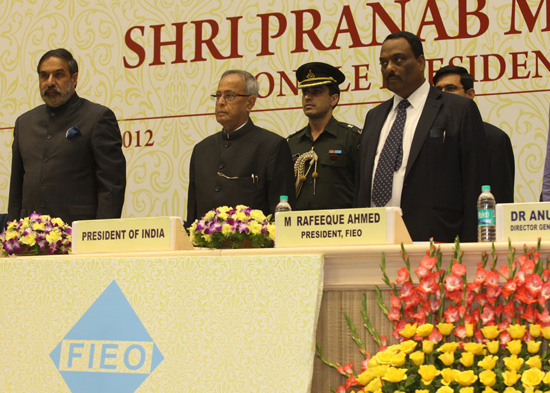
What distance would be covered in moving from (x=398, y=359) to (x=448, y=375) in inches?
4.0

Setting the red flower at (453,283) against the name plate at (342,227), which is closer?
the red flower at (453,283)

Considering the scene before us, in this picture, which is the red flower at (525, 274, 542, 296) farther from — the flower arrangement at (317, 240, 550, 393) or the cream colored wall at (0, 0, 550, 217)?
the cream colored wall at (0, 0, 550, 217)

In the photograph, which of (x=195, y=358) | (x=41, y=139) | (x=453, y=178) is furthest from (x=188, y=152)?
A: (x=195, y=358)

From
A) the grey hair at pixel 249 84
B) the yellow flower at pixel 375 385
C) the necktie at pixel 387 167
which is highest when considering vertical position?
the grey hair at pixel 249 84

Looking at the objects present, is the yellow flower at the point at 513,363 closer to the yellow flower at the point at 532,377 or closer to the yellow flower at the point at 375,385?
the yellow flower at the point at 532,377

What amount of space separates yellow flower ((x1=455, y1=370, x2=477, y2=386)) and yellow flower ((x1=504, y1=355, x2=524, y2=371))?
7 cm

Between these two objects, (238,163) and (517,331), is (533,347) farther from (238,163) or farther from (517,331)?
(238,163)

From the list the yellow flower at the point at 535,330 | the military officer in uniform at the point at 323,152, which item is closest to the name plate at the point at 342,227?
the yellow flower at the point at 535,330

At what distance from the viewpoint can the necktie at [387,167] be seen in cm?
297

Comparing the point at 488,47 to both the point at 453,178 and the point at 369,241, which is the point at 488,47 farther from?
the point at 369,241

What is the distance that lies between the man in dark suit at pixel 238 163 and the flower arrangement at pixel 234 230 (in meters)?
0.97

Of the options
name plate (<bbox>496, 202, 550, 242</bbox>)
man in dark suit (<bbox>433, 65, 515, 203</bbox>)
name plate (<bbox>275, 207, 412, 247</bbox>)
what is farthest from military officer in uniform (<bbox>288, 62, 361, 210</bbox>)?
name plate (<bbox>496, 202, 550, 242</bbox>)

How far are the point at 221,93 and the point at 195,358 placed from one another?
6.01ft

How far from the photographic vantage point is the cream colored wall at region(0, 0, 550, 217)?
4.26 meters
